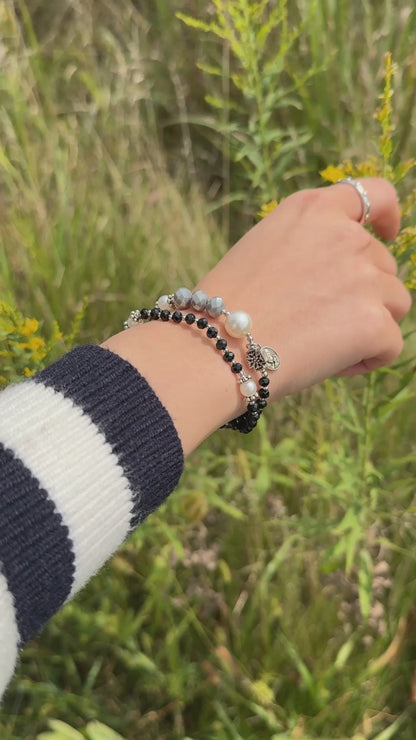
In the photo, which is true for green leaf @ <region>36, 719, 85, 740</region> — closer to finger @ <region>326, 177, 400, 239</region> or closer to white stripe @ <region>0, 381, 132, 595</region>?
white stripe @ <region>0, 381, 132, 595</region>

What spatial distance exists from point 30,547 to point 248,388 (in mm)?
358

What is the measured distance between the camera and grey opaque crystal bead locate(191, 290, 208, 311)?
0.88 meters

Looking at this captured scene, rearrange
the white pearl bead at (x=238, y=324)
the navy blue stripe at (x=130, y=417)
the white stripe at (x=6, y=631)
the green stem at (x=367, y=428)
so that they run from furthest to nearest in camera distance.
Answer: the green stem at (x=367, y=428) → the white pearl bead at (x=238, y=324) → the navy blue stripe at (x=130, y=417) → the white stripe at (x=6, y=631)

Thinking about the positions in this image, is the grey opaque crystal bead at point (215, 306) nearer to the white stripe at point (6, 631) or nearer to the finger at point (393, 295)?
the finger at point (393, 295)

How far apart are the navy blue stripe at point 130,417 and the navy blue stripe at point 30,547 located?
0.35 ft

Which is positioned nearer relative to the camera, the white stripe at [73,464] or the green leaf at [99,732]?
the white stripe at [73,464]

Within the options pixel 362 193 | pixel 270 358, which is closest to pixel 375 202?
pixel 362 193

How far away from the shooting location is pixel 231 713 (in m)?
1.28

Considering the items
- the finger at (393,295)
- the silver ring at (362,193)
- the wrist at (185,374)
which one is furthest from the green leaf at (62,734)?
the silver ring at (362,193)

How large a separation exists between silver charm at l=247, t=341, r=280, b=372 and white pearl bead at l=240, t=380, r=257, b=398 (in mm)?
27

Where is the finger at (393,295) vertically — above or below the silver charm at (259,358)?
below

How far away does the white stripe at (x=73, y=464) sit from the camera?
69 cm

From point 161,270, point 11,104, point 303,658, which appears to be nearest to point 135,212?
point 161,270

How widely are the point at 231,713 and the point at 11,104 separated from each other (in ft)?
6.20
